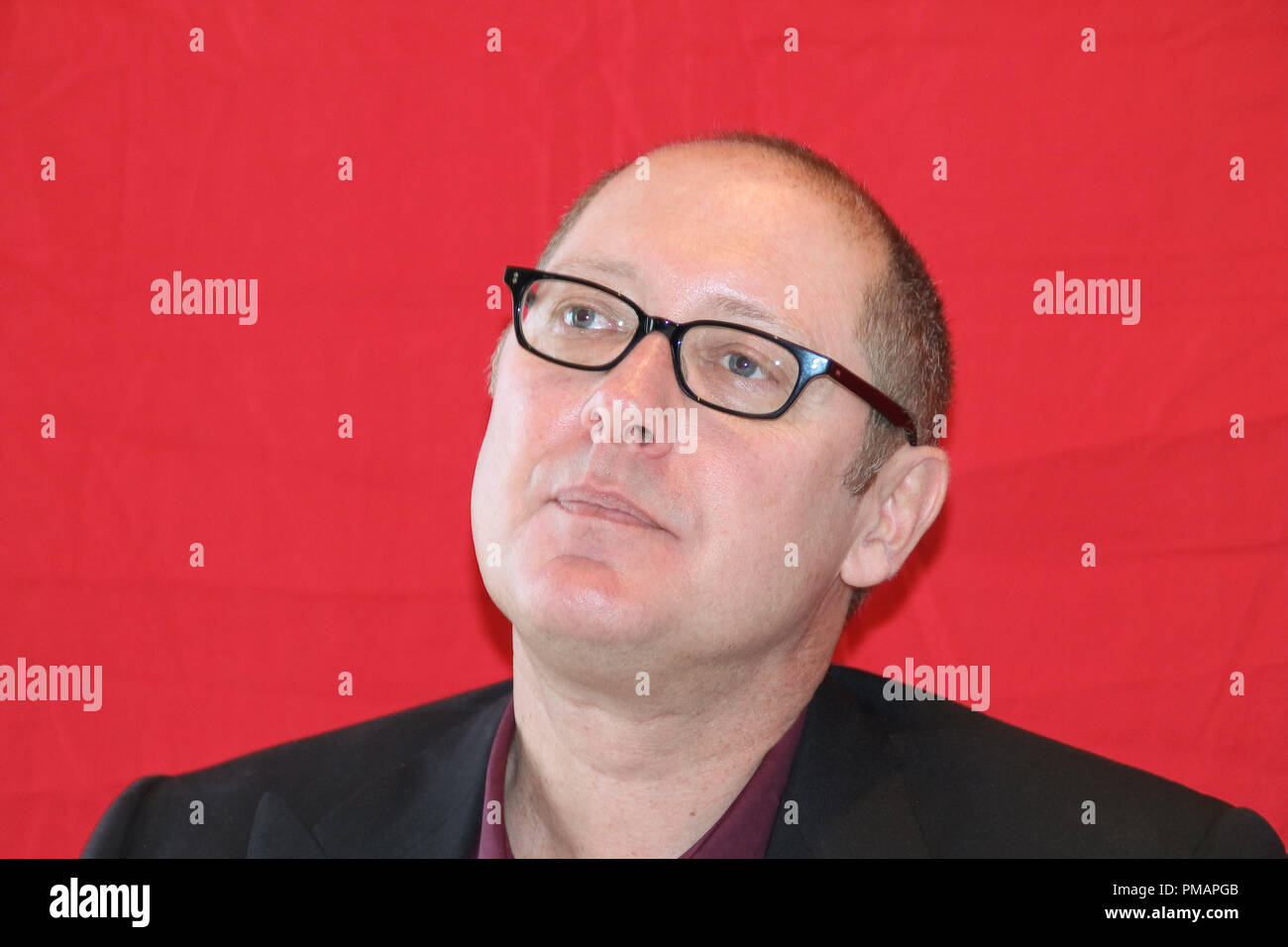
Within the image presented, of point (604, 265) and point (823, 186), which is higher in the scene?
point (823, 186)

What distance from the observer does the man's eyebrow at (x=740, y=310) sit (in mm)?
1629

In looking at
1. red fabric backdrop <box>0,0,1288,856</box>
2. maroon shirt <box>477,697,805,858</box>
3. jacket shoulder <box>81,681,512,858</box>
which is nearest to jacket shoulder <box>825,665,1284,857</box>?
maroon shirt <box>477,697,805,858</box>

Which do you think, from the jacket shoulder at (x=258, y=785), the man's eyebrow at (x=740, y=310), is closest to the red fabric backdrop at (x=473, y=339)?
the jacket shoulder at (x=258, y=785)

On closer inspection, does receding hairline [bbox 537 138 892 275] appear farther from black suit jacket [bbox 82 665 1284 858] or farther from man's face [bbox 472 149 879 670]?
black suit jacket [bbox 82 665 1284 858]

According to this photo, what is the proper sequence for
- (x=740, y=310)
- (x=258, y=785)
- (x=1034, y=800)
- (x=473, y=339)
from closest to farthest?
(x=740, y=310) → (x=1034, y=800) → (x=258, y=785) → (x=473, y=339)

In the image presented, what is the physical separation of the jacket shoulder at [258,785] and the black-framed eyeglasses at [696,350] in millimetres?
641

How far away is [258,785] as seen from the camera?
192 cm

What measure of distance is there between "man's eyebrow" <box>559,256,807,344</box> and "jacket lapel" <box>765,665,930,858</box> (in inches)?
21.9

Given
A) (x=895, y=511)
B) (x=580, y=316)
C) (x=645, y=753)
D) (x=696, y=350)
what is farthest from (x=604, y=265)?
(x=645, y=753)

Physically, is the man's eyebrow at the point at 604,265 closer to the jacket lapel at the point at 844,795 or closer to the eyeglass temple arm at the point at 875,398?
the eyeglass temple arm at the point at 875,398

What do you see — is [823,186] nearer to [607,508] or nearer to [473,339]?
[607,508]

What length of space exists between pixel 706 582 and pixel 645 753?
30cm

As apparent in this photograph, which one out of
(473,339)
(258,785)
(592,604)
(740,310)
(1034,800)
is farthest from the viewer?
(473,339)
